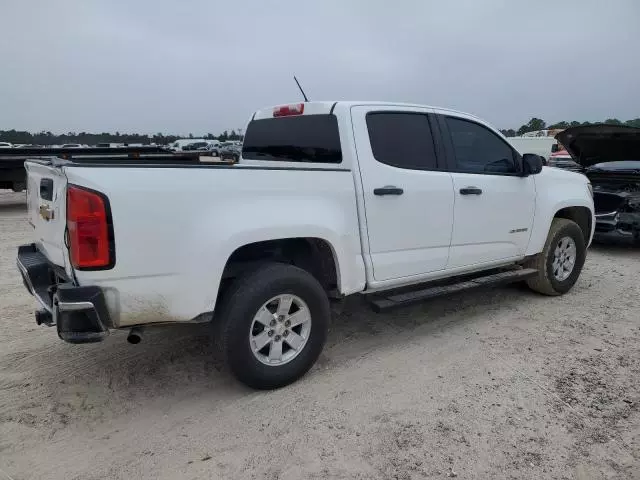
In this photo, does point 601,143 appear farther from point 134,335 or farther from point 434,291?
point 134,335

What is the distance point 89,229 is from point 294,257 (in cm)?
155

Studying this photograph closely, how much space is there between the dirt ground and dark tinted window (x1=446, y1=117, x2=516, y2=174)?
4.82 ft

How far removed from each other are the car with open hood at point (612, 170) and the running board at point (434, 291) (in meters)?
3.59

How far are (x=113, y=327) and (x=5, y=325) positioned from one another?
2.39 meters

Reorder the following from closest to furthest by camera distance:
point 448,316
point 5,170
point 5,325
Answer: point 5,325, point 448,316, point 5,170

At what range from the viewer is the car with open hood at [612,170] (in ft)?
25.7

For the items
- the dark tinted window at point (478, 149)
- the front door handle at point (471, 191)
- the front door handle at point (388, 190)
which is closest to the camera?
the front door handle at point (388, 190)

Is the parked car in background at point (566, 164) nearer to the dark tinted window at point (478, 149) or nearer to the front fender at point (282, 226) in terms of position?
the dark tinted window at point (478, 149)

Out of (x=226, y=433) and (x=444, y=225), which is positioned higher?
(x=444, y=225)

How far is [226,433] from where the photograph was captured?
3018mm

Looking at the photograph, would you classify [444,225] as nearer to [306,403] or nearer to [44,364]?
[306,403]

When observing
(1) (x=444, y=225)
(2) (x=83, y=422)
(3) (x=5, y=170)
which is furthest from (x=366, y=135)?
(3) (x=5, y=170)

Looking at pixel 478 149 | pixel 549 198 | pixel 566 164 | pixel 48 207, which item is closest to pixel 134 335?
pixel 48 207

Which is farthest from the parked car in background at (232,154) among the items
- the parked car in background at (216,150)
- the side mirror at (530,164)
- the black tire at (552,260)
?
the black tire at (552,260)
